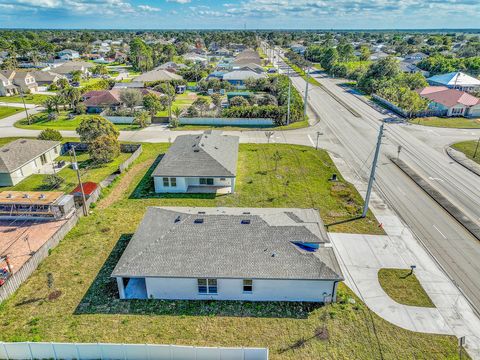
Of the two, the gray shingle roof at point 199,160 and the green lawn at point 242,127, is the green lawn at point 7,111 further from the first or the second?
the gray shingle roof at point 199,160

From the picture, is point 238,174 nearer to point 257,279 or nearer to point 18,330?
point 257,279

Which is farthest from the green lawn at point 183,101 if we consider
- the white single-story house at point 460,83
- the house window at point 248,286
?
the white single-story house at point 460,83

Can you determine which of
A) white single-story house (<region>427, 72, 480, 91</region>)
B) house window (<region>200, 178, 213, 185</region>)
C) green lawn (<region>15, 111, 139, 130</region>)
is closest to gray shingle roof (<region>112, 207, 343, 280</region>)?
house window (<region>200, 178, 213, 185</region>)

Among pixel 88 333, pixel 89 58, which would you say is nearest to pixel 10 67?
pixel 89 58

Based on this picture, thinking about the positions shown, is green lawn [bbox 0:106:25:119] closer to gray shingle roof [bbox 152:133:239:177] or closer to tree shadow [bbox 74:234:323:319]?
gray shingle roof [bbox 152:133:239:177]

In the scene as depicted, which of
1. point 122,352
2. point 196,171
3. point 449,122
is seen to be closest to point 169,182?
point 196,171

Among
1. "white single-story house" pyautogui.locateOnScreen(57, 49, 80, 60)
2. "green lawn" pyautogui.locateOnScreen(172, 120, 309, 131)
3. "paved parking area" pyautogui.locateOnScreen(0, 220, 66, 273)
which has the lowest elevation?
"paved parking area" pyautogui.locateOnScreen(0, 220, 66, 273)
